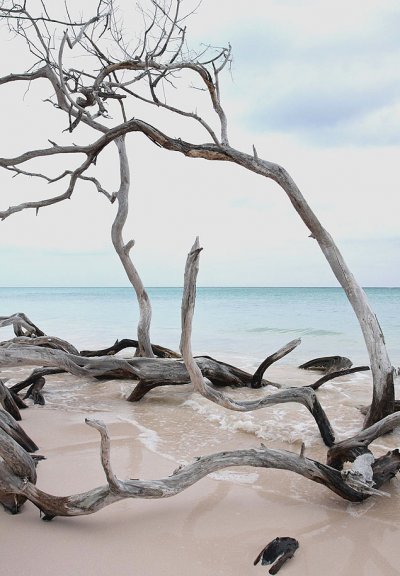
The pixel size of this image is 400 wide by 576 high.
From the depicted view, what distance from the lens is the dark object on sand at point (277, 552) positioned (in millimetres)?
2275

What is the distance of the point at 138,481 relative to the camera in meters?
2.59

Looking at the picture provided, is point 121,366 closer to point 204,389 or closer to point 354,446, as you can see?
point 204,389

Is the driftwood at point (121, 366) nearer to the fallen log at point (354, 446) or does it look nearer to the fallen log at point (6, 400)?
the fallen log at point (6, 400)

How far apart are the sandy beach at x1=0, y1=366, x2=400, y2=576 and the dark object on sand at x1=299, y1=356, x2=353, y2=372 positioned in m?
4.70

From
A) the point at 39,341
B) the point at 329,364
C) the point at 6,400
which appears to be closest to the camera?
the point at 6,400

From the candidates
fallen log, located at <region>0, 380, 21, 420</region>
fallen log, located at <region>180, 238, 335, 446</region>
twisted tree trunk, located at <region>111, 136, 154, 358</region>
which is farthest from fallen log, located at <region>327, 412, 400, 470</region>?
twisted tree trunk, located at <region>111, 136, 154, 358</region>

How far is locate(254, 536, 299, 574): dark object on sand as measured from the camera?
2.28 m

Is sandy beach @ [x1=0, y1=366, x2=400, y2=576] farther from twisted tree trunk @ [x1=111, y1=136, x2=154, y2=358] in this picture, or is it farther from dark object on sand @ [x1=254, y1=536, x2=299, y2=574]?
twisted tree trunk @ [x1=111, y1=136, x2=154, y2=358]

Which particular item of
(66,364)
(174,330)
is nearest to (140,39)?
(66,364)

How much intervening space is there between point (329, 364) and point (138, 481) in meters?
6.09

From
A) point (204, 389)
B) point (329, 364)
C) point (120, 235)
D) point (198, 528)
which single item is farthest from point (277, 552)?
point (329, 364)

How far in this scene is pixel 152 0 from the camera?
Result: 541 centimetres

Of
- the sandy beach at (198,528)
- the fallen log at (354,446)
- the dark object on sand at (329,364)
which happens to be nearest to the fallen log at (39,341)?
the sandy beach at (198,528)

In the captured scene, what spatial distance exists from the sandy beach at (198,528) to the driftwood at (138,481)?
102 mm
